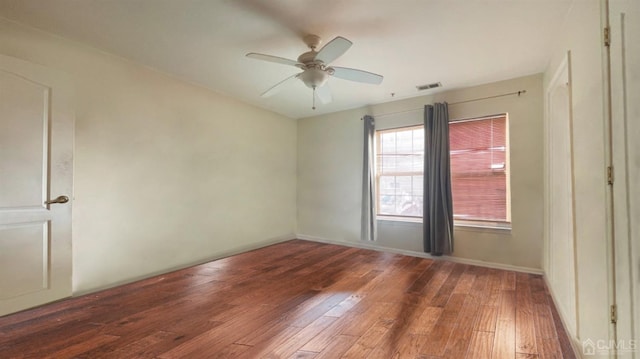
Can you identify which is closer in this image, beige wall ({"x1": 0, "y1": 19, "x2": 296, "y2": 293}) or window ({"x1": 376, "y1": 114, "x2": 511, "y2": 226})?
beige wall ({"x1": 0, "y1": 19, "x2": 296, "y2": 293})

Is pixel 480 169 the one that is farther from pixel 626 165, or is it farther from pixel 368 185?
pixel 626 165

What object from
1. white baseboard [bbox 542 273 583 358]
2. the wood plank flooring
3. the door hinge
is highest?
the door hinge

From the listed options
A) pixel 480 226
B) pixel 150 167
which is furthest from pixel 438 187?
pixel 150 167

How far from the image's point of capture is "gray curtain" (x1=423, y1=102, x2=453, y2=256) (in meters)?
3.75

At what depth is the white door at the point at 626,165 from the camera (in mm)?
1103

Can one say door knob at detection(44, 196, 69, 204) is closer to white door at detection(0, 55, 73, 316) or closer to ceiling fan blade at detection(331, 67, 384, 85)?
white door at detection(0, 55, 73, 316)

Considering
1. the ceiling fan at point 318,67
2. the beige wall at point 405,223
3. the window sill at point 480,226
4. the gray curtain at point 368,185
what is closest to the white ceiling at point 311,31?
the ceiling fan at point 318,67

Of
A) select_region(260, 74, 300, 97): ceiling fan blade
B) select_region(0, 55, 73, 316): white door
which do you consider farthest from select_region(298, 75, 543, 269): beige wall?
select_region(0, 55, 73, 316): white door

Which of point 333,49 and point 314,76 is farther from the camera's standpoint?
point 314,76

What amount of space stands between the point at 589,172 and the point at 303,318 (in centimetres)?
223

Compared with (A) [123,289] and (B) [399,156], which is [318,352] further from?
(B) [399,156]

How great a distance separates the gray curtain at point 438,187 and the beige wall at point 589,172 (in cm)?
181

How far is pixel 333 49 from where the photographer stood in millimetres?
2154

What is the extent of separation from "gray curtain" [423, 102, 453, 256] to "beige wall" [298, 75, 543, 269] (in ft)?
0.70
